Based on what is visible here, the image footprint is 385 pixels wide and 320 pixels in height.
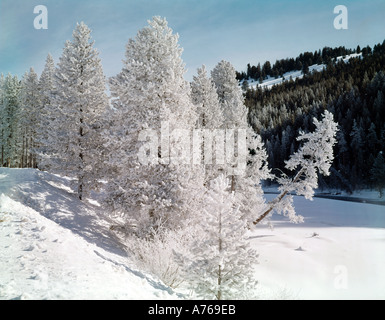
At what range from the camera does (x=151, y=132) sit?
1006 cm

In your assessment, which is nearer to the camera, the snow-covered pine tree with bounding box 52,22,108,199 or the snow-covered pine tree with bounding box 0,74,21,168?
the snow-covered pine tree with bounding box 52,22,108,199

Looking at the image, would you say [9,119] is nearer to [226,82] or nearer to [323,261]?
[226,82]

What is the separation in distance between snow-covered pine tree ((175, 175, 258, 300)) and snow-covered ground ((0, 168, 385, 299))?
0.83 metres

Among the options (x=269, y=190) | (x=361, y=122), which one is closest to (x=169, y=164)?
(x=269, y=190)

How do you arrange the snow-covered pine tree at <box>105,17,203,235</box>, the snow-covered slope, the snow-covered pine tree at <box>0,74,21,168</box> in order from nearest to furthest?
the snow-covered slope, the snow-covered pine tree at <box>105,17,203,235</box>, the snow-covered pine tree at <box>0,74,21,168</box>

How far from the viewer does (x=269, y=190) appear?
209ft

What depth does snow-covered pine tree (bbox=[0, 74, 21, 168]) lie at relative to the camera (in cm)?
3459

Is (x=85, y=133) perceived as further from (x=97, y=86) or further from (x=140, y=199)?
(x=140, y=199)

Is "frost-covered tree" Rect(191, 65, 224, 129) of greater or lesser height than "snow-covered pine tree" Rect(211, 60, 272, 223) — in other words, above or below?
A: above

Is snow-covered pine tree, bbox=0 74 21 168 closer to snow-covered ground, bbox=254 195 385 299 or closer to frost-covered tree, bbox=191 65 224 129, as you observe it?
frost-covered tree, bbox=191 65 224 129

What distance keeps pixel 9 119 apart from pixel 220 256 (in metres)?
41.5

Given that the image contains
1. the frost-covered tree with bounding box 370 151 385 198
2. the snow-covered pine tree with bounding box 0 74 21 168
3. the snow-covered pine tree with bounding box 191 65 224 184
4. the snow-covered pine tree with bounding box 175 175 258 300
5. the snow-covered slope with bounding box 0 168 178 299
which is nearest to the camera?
the snow-covered slope with bounding box 0 168 178 299

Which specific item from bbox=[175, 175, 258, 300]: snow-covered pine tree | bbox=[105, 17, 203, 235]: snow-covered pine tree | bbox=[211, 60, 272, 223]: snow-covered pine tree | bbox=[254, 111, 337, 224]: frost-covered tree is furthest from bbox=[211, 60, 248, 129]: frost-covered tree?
bbox=[175, 175, 258, 300]: snow-covered pine tree

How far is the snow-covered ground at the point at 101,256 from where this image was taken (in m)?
4.52
